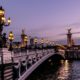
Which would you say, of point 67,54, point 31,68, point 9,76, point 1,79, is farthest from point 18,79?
point 67,54

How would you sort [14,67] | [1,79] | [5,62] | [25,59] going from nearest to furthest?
1. [1,79]
2. [5,62]
3. [14,67]
4. [25,59]

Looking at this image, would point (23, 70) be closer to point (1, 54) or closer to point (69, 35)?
point (1, 54)

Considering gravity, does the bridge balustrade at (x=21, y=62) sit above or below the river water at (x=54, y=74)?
above

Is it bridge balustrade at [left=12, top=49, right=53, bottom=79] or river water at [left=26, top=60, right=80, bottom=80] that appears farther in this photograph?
river water at [left=26, top=60, right=80, bottom=80]

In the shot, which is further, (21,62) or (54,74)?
(54,74)

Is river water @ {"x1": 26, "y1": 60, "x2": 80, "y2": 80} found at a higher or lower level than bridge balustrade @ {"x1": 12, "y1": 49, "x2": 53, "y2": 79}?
lower

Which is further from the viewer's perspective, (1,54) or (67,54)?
(67,54)

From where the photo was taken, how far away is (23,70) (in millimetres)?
41594

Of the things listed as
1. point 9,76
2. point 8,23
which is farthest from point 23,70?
point 9,76

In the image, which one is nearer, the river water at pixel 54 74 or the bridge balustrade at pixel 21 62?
the bridge balustrade at pixel 21 62

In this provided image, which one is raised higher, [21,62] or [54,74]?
[21,62]

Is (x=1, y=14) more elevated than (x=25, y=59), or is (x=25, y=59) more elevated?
(x=1, y=14)

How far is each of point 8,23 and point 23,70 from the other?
18.1 feet

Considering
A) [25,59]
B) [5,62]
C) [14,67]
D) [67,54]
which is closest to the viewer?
[5,62]
